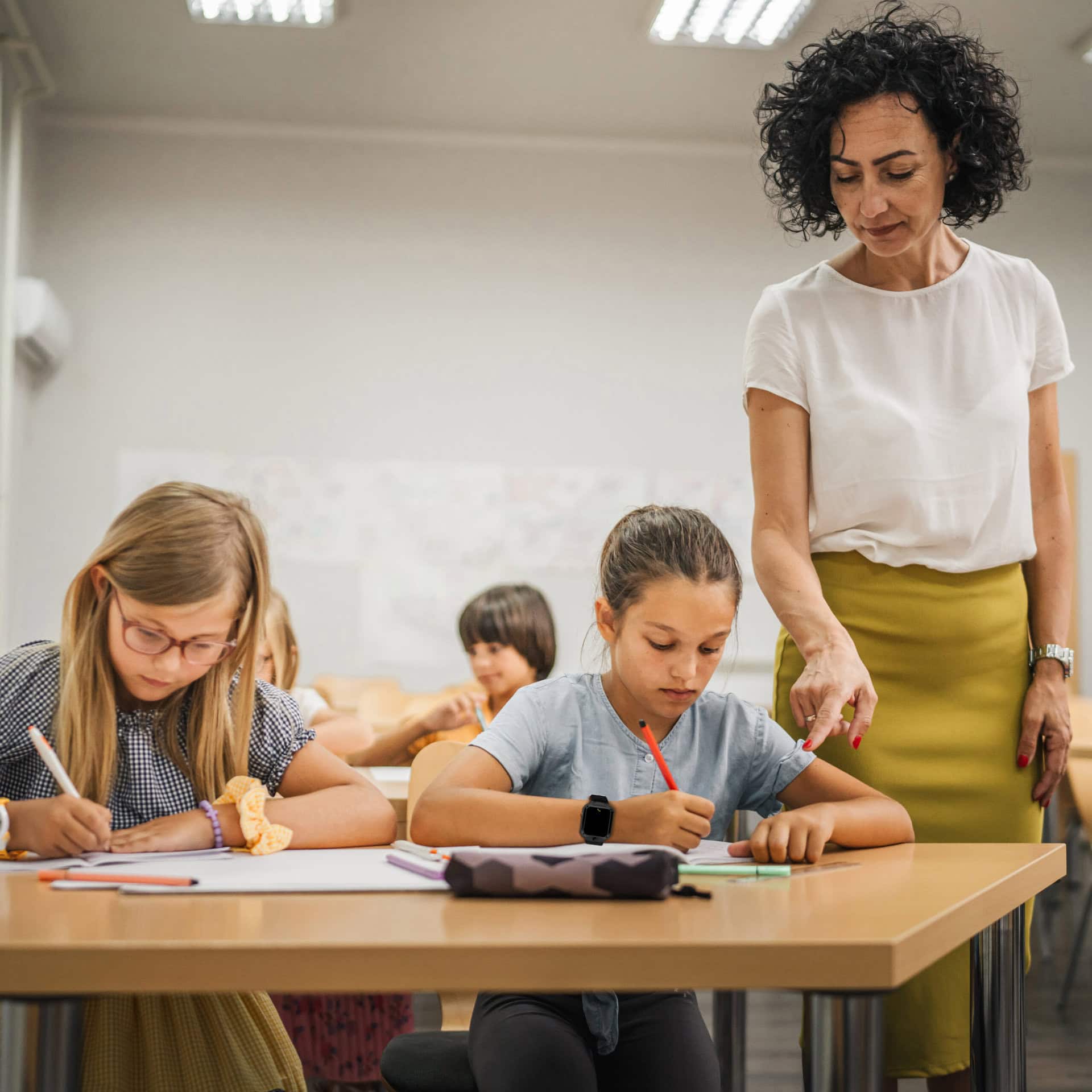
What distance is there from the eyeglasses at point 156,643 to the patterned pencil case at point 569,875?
22.7 inches

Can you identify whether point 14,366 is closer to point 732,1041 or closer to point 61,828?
point 61,828

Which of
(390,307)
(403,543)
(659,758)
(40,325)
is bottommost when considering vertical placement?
(659,758)

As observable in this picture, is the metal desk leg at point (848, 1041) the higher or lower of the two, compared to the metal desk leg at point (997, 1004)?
higher

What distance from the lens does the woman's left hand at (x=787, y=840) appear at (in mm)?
1035

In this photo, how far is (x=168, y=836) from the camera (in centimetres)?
108

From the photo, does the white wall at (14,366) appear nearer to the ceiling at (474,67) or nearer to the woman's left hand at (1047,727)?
the ceiling at (474,67)

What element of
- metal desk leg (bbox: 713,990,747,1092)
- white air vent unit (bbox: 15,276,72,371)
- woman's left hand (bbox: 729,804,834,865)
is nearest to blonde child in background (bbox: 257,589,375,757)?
metal desk leg (bbox: 713,990,747,1092)

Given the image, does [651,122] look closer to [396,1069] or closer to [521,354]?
[521,354]

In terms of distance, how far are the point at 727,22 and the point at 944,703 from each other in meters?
4.05

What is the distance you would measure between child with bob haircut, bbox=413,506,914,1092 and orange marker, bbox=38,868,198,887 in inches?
12.5

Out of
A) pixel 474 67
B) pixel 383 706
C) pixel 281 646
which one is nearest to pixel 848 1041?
pixel 281 646

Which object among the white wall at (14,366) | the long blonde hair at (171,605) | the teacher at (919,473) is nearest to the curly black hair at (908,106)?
the teacher at (919,473)

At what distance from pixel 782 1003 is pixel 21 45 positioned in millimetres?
4445

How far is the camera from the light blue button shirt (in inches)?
51.6
